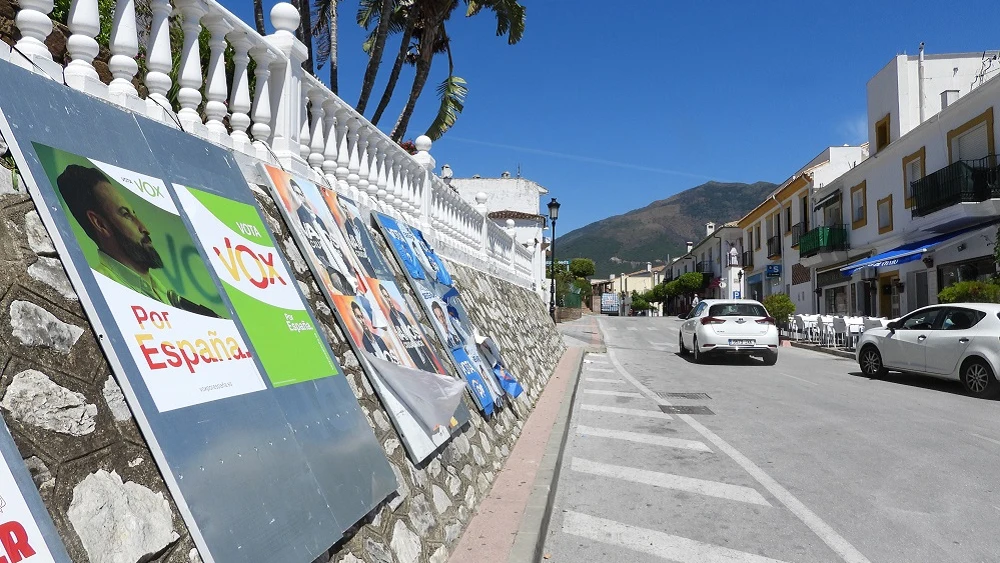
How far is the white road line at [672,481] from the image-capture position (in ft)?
17.7

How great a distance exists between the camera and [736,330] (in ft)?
52.4

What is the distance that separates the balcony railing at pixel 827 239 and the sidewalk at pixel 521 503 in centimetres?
2666

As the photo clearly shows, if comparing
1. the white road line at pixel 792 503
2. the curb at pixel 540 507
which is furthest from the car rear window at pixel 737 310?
the curb at pixel 540 507

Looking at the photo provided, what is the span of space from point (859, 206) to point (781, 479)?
26.9 m

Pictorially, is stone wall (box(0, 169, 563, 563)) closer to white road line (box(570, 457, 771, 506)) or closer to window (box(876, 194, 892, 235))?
white road line (box(570, 457, 771, 506))

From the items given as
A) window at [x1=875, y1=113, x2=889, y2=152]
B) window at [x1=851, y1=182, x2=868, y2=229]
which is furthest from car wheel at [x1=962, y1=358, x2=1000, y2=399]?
window at [x1=875, y1=113, x2=889, y2=152]

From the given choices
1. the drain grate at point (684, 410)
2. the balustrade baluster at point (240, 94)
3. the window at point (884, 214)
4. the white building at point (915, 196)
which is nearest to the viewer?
the balustrade baluster at point (240, 94)

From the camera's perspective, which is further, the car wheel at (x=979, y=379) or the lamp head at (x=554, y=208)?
the lamp head at (x=554, y=208)

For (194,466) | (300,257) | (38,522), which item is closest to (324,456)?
(194,466)

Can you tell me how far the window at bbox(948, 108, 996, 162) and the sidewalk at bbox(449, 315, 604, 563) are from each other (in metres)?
18.8

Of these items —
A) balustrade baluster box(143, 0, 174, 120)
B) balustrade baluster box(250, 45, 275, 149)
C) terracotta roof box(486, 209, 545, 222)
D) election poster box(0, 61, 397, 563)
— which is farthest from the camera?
terracotta roof box(486, 209, 545, 222)

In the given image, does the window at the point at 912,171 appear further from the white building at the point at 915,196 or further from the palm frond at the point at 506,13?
the palm frond at the point at 506,13

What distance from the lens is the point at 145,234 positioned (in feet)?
8.58

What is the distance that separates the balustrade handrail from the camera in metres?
3.04
